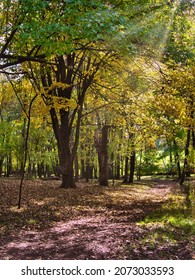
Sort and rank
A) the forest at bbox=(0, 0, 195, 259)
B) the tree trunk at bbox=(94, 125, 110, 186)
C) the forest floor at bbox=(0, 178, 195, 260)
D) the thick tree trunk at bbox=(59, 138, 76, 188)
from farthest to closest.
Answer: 1. the tree trunk at bbox=(94, 125, 110, 186)
2. the thick tree trunk at bbox=(59, 138, 76, 188)
3. the forest at bbox=(0, 0, 195, 259)
4. the forest floor at bbox=(0, 178, 195, 260)

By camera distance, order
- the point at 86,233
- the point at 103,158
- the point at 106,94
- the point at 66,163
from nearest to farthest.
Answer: the point at 86,233
the point at 66,163
the point at 106,94
the point at 103,158

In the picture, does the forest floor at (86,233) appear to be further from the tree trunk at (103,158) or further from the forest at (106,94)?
the tree trunk at (103,158)

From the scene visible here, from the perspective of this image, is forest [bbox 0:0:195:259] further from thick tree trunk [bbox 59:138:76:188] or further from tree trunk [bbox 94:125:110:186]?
tree trunk [bbox 94:125:110:186]

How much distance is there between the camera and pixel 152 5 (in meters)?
11.1

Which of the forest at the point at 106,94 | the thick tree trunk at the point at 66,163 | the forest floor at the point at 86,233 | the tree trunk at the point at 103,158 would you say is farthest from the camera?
the tree trunk at the point at 103,158

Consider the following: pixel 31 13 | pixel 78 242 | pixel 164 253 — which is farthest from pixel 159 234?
pixel 31 13

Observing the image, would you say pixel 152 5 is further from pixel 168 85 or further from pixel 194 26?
pixel 168 85

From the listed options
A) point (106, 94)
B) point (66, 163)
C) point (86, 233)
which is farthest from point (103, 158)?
point (86, 233)

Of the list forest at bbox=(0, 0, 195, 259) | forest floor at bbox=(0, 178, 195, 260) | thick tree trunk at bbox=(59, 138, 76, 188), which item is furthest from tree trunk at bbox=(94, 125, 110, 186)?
forest floor at bbox=(0, 178, 195, 260)

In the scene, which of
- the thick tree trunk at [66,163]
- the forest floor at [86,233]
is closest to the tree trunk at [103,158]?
the thick tree trunk at [66,163]

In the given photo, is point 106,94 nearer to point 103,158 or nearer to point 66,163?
point 66,163

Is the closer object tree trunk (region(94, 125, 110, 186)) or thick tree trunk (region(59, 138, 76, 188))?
thick tree trunk (region(59, 138, 76, 188))

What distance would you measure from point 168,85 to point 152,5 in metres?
2.76

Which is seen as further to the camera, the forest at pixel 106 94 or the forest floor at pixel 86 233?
the forest at pixel 106 94
